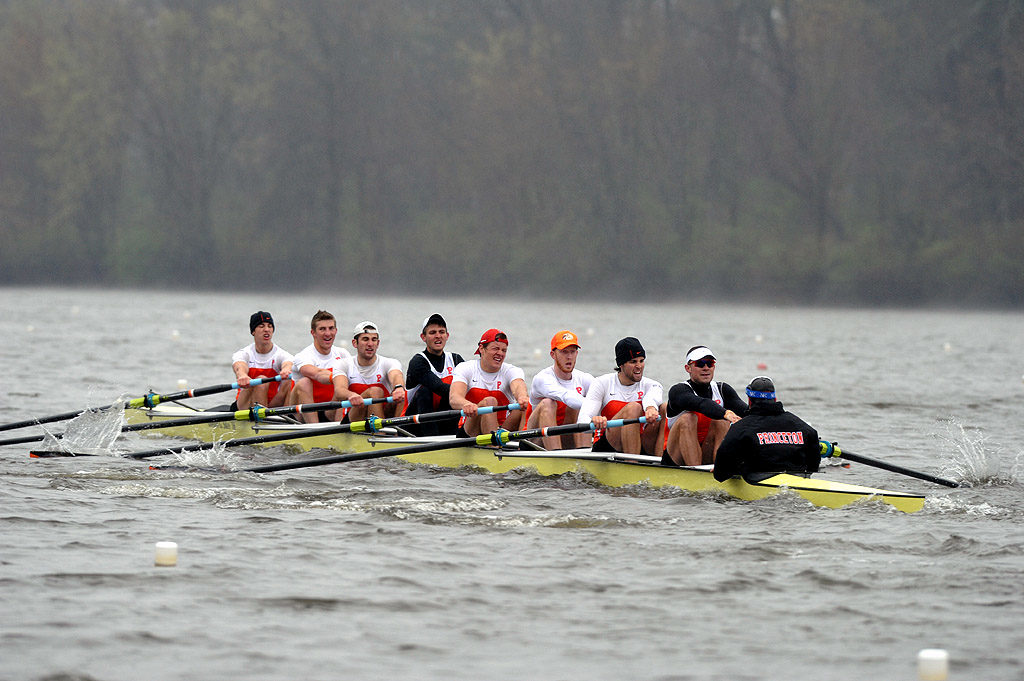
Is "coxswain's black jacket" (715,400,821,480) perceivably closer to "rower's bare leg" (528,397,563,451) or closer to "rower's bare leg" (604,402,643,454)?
"rower's bare leg" (604,402,643,454)

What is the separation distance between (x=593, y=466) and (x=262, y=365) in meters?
4.67

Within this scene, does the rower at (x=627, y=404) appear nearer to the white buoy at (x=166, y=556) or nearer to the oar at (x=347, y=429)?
the oar at (x=347, y=429)

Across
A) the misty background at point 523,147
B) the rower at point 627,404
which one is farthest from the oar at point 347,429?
the misty background at point 523,147

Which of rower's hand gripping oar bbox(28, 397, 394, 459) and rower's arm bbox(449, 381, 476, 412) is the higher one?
rower's arm bbox(449, 381, 476, 412)

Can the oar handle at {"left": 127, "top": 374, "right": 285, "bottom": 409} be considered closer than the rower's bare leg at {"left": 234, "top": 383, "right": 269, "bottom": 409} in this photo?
Yes

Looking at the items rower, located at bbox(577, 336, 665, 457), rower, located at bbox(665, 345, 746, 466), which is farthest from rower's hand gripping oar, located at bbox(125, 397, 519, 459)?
rower, located at bbox(665, 345, 746, 466)

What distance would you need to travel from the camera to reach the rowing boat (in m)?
10.0

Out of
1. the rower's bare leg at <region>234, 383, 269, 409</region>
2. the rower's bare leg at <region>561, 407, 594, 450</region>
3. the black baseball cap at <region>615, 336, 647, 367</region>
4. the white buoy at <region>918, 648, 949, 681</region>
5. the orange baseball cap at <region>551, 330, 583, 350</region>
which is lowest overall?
the white buoy at <region>918, 648, 949, 681</region>

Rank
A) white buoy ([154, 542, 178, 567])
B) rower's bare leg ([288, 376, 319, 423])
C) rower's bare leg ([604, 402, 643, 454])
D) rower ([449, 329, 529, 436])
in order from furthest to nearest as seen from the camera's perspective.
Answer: rower's bare leg ([288, 376, 319, 423]) → rower ([449, 329, 529, 436]) → rower's bare leg ([604, 402, 643, 454]) → white buoy ([154, 542, 178, 567])

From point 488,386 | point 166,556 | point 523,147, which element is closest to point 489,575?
point 166,556

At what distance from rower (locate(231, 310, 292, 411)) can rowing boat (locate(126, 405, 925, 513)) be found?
46 cm

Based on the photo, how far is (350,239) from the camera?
2477 inches

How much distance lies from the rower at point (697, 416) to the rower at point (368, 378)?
3.25 metres

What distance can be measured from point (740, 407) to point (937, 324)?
108 feet
